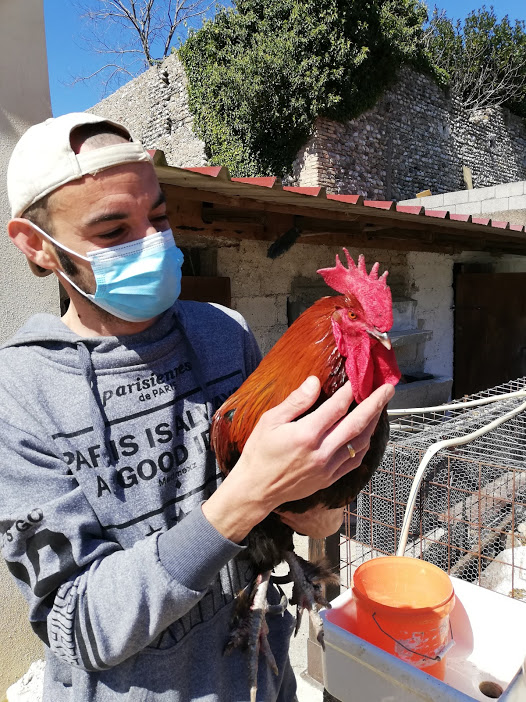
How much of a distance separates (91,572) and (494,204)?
8523mm

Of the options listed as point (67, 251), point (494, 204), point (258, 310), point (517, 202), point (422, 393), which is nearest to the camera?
point (67, 251)

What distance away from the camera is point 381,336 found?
1.19m

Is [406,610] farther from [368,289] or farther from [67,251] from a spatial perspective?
[67,251]

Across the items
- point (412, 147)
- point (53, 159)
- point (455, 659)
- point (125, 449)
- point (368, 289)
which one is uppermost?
point (412, 147)

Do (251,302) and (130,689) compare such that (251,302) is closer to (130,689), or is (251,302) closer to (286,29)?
(130,689)

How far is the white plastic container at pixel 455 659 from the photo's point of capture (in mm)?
1311

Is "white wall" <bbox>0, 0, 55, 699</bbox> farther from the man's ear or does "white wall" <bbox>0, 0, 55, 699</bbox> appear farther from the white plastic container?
the white plastic container

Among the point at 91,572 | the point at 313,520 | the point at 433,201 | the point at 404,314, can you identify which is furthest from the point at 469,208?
the point at 91,572

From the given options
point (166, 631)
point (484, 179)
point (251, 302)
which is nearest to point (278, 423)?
point (166, 631)

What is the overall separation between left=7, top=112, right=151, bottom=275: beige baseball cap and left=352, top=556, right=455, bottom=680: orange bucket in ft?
4.91

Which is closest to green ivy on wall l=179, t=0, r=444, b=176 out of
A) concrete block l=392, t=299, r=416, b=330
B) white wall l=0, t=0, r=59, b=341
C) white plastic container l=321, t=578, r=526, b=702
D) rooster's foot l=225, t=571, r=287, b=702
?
concrete block l=392, t=299, r=416, b=330

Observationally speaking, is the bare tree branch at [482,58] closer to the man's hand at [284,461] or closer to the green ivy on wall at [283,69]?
the green ivy on wall at [283,69]

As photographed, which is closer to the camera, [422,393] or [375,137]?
[422,393]

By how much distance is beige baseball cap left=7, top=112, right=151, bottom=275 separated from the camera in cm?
103
